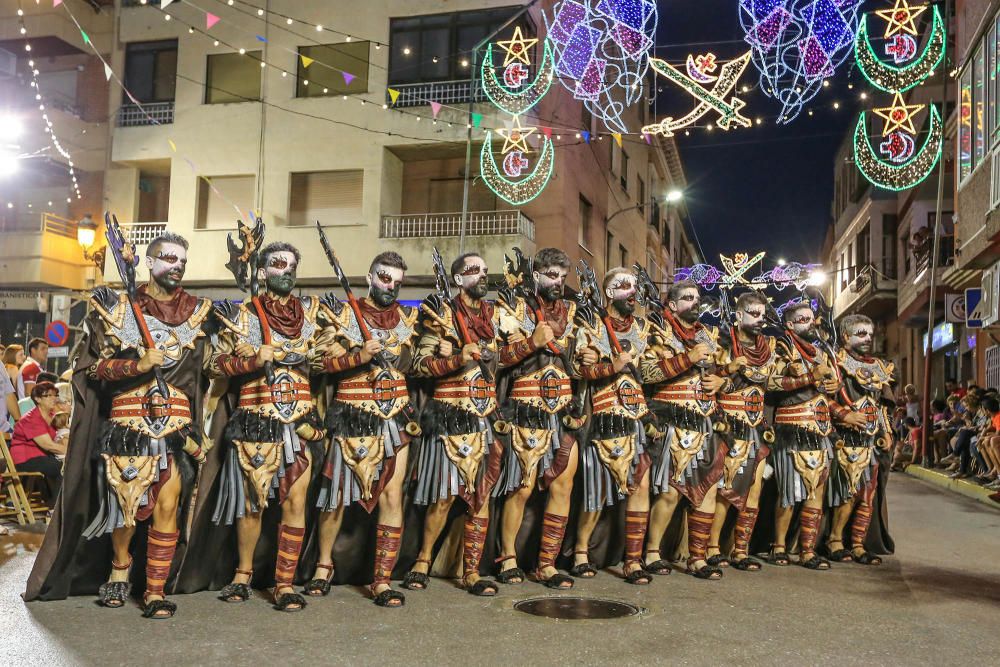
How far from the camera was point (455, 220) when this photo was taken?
2097 centimetres

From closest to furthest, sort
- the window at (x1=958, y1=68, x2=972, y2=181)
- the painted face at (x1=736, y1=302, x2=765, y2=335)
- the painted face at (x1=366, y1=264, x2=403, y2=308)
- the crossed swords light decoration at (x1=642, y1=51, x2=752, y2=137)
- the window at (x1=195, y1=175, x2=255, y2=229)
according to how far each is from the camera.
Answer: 1. the painted face at (x1=366, y1=264, x2=403, y2=308)
2. the painted face at (x1=736, y1=302, x2=765, y2=335)
3. the crossed swords light decoration at (x1=642, y1=51, x2=752, y2=137)
4. the window at (x1=958, y1=68, x2=972, y2=181)
5. the window at (x1=195, y1=175, x2=255, y2=229)

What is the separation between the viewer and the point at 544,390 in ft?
20.9

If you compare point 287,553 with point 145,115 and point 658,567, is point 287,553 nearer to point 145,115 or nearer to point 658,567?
point 658,567

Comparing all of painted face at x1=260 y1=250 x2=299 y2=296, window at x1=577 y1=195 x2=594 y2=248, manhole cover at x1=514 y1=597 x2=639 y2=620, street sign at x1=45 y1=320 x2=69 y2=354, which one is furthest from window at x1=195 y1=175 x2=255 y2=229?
manhole cover at x1=514 y1=597 x2=639 y2=620

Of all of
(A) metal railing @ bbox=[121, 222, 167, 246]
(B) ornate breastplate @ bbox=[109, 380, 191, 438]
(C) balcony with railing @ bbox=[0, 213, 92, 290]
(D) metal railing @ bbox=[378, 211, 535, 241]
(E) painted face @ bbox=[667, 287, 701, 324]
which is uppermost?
(D) metal railing @ bbox=[378, 211, 535, 241]

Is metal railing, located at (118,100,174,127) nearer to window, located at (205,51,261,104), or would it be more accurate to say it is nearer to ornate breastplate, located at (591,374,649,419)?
window, located at (205,51,261,104)

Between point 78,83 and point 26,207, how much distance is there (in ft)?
11.0

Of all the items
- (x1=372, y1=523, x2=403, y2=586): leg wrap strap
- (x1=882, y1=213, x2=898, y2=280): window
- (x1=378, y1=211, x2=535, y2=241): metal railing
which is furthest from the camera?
(x1=882, y1=213, x2=898, y2=280): window

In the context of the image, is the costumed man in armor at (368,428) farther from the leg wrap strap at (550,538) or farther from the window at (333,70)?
the window at (333,70)

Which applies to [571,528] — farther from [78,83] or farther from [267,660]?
[78,83]

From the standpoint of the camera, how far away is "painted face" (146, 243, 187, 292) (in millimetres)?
5426

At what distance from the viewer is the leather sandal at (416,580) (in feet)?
20.0

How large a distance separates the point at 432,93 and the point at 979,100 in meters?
11.1

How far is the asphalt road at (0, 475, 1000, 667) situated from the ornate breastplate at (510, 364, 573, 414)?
1219 mm
